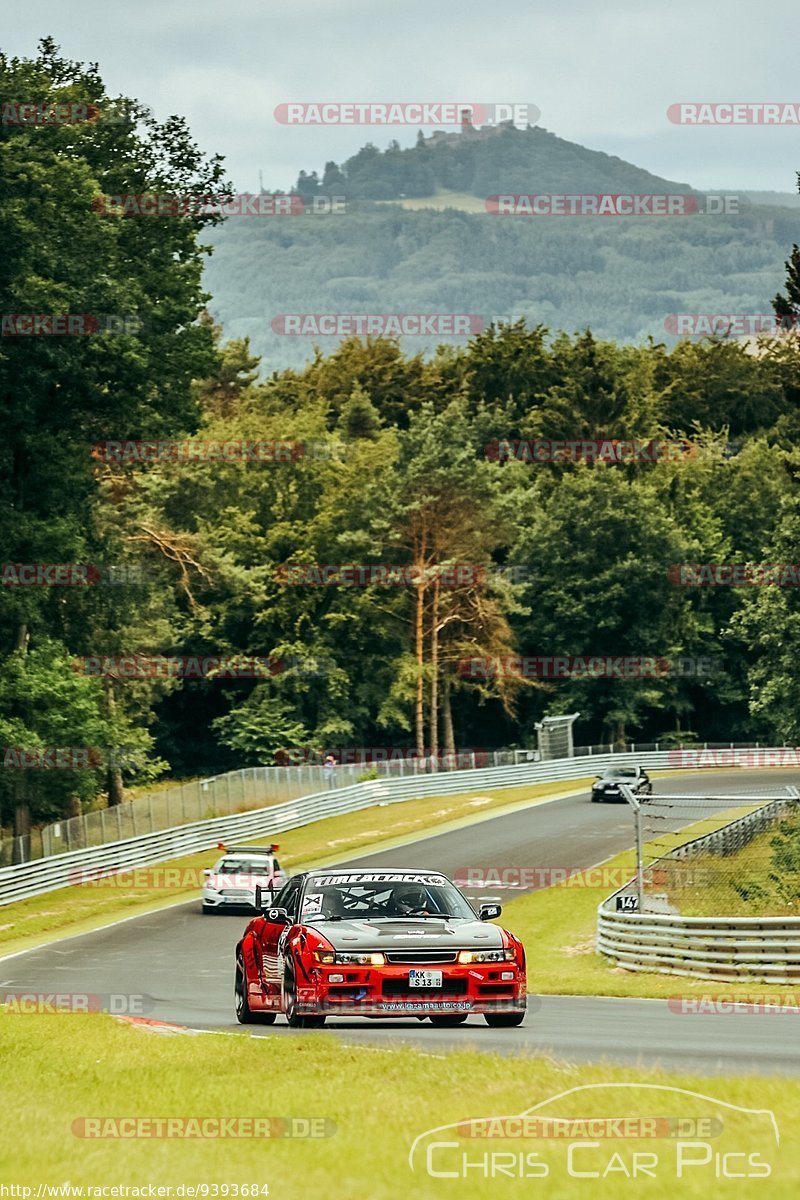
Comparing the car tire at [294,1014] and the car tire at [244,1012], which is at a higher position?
the car tire at [294,1014]

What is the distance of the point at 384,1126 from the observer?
9195 mm

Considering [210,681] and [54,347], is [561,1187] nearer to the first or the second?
[54,347]

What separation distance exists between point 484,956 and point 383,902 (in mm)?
1365

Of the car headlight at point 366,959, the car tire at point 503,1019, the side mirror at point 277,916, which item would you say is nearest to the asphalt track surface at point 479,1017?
the car tire at point 503,1019

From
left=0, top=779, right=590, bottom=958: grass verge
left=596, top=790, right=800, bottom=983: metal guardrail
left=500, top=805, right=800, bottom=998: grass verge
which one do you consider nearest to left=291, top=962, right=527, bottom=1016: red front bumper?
left=500, top=805, right=800, bottom=998: grass verge

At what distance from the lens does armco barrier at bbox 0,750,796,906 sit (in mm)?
47000

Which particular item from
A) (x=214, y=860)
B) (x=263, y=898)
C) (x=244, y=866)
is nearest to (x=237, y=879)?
(x=244, y=866)

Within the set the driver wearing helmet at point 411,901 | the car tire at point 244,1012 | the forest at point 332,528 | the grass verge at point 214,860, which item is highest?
the forest at point 332,528

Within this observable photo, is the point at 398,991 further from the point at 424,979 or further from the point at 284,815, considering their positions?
the point at 284,815

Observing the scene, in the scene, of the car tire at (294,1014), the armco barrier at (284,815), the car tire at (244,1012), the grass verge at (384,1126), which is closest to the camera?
the grass verge at (384,1126)

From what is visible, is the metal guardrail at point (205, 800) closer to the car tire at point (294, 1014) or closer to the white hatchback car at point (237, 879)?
the white hatchback car at point (237, 879)

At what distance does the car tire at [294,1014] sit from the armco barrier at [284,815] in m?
29.4

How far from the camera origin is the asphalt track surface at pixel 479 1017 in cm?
1434

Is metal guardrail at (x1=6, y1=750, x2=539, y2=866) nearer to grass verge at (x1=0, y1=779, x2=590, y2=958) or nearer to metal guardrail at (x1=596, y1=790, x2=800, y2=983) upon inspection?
grass verge at (x1=0, y1=779, x2=590, y2=958)
